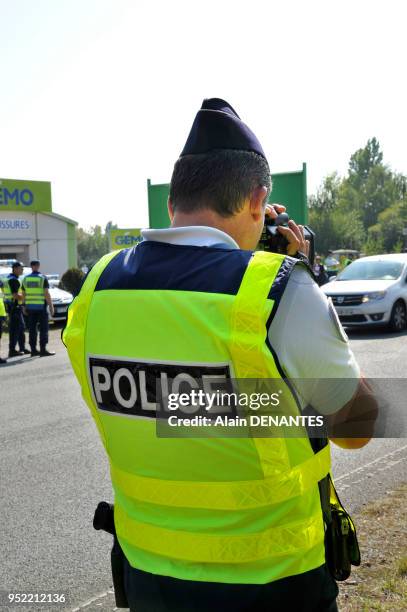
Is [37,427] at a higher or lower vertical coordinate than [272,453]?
lower

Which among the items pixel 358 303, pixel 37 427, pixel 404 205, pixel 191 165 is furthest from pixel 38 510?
pixel 404 205

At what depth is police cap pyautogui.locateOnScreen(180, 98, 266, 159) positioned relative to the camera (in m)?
1.68

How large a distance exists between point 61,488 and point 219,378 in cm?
375

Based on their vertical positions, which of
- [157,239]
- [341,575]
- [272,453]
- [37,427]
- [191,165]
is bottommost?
[37,427]

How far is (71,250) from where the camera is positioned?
4675 cm

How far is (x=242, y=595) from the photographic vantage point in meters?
1.49

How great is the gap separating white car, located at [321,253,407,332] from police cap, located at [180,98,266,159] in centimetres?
1162

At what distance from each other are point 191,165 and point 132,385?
574 mm

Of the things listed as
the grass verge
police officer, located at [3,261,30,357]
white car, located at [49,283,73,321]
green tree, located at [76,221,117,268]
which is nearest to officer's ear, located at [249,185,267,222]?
the grass verge

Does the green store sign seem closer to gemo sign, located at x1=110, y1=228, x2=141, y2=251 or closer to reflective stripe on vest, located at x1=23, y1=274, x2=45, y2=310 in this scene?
gemo sign, located at x1=110, y1=228, x2=141, y2=251

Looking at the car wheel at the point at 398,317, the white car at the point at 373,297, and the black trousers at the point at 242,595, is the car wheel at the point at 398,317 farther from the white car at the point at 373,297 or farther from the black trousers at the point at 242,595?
the black trousers at the point at 242,595

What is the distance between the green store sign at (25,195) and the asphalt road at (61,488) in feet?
115

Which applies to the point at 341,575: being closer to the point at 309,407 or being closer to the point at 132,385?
the point at 309,407

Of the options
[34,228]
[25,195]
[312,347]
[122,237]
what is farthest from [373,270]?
[34,228]
